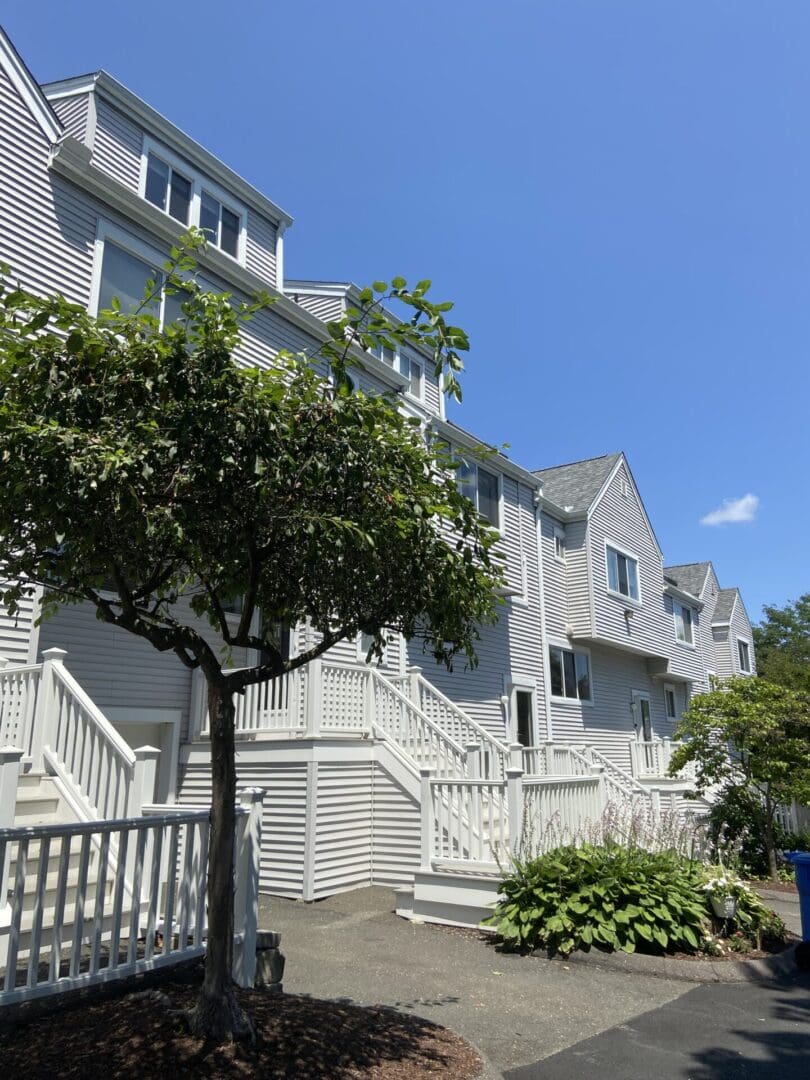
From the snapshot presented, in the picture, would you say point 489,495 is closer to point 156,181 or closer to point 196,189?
point 196,189

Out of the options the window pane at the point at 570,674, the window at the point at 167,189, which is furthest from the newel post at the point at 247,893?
the window pane at the point at 570,674

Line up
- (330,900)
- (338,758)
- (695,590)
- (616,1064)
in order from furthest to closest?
1. (695,590)
2. (338,758)
3. (330,900)
4. (616,1064)

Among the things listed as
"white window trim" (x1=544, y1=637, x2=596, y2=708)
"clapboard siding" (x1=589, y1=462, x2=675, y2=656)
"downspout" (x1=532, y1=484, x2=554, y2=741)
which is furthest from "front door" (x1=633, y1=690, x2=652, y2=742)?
"downspout" (x1=532, y1=484, x2=554, y2=741)

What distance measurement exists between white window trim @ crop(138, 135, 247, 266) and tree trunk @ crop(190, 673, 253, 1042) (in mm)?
10361

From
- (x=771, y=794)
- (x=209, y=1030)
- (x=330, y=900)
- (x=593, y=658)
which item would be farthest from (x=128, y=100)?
(x=593, y=658)

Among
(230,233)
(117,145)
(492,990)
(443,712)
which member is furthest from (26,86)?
(492,990)

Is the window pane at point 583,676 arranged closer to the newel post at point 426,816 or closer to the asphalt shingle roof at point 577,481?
the asphalt shingle roof at point 577,481

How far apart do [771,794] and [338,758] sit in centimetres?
778

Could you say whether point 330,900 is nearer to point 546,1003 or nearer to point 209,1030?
point 546,1003

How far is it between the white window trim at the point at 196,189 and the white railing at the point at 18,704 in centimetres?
772

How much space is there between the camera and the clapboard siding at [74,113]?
42.5ft

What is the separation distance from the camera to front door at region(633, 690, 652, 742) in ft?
89.0

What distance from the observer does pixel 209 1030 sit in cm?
438

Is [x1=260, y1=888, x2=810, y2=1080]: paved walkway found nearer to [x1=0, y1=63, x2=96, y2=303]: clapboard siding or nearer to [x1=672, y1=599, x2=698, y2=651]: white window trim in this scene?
[x1=0, y1=63, x2=96, y2=303]: clapboard siding
